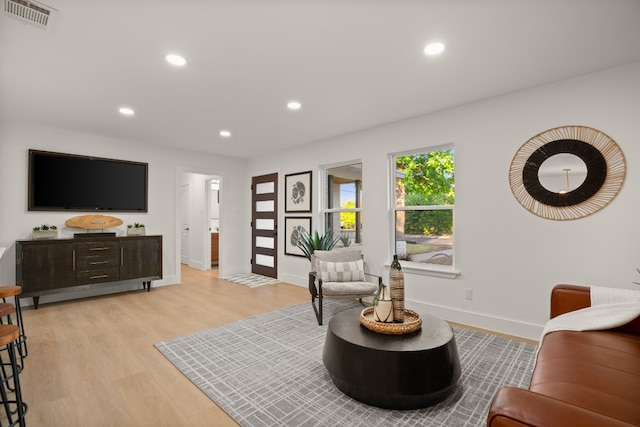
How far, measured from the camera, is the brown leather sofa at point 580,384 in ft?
3.03

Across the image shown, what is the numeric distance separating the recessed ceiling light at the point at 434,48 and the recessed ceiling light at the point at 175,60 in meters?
1.94

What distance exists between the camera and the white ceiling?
1908mm

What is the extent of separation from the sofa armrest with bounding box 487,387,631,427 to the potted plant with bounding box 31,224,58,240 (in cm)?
536

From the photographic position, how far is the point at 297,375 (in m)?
2.28

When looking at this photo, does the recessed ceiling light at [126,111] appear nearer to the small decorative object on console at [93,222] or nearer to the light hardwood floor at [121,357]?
the small decorative object on console at [93,222]

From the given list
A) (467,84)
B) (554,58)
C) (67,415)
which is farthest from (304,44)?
(67,415)

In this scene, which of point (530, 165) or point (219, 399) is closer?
point (219, 399)

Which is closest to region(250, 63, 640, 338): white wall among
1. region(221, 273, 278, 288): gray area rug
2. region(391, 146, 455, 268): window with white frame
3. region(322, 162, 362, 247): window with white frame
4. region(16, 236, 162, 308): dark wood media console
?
region(391, 146, 455, 268): window with white frame

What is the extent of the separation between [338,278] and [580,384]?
8.62 ft

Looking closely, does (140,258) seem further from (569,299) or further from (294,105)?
(569,299)

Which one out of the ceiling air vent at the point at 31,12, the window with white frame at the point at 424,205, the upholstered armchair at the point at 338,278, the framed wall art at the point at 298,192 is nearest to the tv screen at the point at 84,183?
the framed wall art at the point at 298,192

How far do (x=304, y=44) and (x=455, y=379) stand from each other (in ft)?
8.44

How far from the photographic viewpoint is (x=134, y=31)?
2092mm

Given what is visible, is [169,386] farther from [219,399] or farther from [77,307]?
[77,307]
